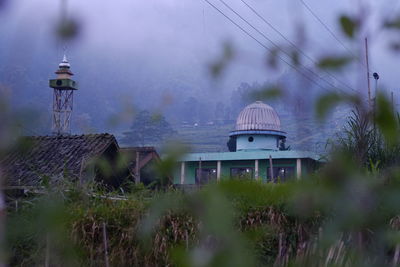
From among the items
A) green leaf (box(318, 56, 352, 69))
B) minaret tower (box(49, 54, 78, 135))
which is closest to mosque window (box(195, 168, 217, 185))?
green leaf (box(318, 56, 352, 69))

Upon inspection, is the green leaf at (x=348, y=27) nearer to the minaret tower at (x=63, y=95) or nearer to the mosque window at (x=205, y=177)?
the mosque window at (x=205, y=177)

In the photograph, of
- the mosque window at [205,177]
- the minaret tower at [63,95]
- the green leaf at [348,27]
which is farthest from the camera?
the minaret tower at [63,95]

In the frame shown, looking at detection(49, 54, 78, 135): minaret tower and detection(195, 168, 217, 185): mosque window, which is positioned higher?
detection(49, 54, 78, 135): minaret tower

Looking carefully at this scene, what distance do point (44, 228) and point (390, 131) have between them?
579mm

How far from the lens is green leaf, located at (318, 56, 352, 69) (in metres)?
0.61

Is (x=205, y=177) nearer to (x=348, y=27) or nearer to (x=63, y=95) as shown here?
(x=348, y=27)

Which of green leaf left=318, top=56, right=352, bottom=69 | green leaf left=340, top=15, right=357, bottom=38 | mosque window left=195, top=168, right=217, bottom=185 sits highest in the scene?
green leaf left=340, top=15, right=357, bottom=38

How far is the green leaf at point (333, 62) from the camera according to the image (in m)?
0.61

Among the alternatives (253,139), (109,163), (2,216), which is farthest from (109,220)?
(253,139)

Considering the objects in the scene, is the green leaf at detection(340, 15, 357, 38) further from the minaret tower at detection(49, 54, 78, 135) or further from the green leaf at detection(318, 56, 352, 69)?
the minaret tower at detection(49, 54, 78, 135)

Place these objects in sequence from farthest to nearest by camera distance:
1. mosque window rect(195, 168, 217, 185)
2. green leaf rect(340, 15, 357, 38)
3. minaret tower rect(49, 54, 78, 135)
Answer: minaret tower rect(49, 54, 78, 135) < mosque window rect(195, 168, 217, 185) < green leaf rect(340, 15, 357, 38)

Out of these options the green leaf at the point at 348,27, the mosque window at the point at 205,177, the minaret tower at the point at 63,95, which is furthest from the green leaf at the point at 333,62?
the minaret tower at the point at 63,95

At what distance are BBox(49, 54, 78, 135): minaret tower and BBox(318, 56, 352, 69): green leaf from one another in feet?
1.61

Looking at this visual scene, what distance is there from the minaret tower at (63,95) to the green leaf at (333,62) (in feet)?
1.61
